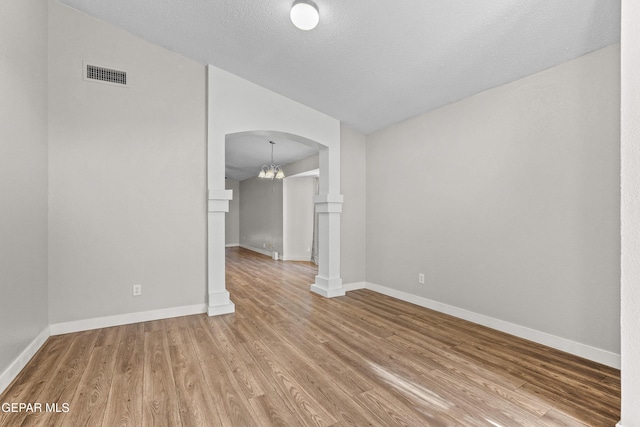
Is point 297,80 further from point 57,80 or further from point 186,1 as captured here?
point 57,80

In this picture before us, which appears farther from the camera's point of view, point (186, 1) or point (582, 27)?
point (186, 1)

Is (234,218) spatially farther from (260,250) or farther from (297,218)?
(297,218)

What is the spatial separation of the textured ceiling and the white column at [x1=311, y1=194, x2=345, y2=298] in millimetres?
1348

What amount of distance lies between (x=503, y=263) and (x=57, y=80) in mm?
4568

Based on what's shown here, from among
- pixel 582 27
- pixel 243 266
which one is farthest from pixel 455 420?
pixel 243 266

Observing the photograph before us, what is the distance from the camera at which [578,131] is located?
2.31 metres

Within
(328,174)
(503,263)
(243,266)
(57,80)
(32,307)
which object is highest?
(57,80)

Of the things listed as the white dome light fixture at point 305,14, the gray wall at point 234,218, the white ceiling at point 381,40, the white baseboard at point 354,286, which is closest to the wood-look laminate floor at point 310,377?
the white baseboard at point 354,286

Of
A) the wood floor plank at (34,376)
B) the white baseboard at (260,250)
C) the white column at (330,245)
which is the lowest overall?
the white baseboard at (260,250)

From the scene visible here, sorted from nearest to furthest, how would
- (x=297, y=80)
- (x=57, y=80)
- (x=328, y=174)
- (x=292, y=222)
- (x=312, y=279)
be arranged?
1. (x=57, y=80)
2. (x=297, y=80)
3. (x=328, y=174)
4. (x=312, y=279)
5. (x=292, y=222)

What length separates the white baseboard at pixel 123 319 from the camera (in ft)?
9.12

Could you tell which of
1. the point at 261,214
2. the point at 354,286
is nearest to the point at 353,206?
the point at 354,286

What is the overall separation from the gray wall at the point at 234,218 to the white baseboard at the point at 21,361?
8.33 metres
